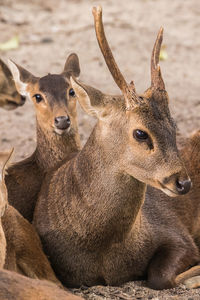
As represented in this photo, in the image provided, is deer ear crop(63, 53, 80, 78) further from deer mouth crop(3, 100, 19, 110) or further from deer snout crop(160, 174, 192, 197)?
deer snout crop(160, 174, 192, 197)

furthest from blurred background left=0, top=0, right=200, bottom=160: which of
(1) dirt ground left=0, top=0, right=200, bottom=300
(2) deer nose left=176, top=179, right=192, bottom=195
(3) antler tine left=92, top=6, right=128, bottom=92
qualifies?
(2) deer nose left=176, top=179, right=192, bottom=195

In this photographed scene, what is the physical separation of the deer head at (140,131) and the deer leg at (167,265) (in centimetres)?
98

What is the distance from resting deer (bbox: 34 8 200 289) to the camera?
191 inches

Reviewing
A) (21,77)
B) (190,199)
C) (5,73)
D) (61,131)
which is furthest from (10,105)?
(190,199)

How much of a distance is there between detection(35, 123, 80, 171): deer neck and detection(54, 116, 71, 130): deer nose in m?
0.16

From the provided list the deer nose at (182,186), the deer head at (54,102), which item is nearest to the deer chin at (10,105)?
the deer head at (54,102)

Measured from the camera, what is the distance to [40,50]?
1164 centimetres

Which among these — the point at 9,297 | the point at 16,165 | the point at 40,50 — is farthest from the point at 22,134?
the point at 9,297

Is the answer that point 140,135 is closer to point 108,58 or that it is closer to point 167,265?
point 108,58

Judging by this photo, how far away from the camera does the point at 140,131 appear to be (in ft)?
16.0

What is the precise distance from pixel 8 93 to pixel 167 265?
3112 mm

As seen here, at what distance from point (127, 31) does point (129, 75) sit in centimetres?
212

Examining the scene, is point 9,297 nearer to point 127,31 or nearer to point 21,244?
A: point 21,244

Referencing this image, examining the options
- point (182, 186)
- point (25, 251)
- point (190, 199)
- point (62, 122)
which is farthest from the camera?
point (62, 122)
